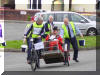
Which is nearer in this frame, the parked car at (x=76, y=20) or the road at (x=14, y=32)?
the parked car at (x=76, y=20)

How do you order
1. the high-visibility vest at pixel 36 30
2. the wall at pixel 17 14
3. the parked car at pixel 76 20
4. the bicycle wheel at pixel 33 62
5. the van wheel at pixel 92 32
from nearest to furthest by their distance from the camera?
the bicycle wheel at pixel 33 62 < the high-visibility vest at pixel 36 30 < the parked car at pixel 76 20 < the van wheel at pixel 92 32 < the wall at pixel 17 14

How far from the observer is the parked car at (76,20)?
22.5 metres

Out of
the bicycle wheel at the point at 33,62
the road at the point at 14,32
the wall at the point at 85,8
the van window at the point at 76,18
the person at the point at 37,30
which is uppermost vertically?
the wall at the point at 85,8

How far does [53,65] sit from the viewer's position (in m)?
13.1

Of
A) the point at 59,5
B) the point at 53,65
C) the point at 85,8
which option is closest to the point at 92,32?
the point at 53,65

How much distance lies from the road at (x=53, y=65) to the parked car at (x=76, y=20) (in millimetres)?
6527

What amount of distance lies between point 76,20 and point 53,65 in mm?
10065

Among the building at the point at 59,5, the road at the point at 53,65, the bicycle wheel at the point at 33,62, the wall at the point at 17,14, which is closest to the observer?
the bicycle wheel at the point at 33,62

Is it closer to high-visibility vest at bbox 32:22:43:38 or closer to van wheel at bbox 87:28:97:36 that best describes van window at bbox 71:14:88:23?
van wheel at bbox 87:28:97:36

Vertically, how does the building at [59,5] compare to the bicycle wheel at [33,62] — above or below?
above

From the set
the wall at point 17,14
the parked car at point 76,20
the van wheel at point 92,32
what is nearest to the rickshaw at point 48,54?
the parked car at point 76,20

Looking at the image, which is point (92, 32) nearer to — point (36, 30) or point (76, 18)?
point (76, 18)

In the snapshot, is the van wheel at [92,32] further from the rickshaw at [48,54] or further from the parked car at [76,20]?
the rickshaw at [48,54]
